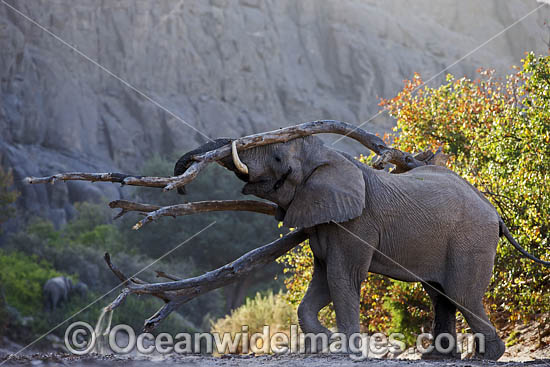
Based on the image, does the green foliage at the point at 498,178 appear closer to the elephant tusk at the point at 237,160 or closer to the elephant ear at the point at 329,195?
the elephant ear at the point at 329,195

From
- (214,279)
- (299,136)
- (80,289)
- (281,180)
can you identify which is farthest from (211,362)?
(80,289)

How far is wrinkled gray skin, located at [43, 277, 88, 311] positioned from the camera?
26.5 metres

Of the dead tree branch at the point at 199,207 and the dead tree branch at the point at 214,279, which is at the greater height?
the dead tree branch at the point at 199,207

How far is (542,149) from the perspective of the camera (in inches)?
418

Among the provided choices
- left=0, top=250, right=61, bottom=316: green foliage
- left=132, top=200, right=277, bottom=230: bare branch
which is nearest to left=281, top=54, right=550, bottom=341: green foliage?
left=132, top=200, right=277, bottom=230: bare branch

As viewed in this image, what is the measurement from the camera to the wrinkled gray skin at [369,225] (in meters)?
6.79

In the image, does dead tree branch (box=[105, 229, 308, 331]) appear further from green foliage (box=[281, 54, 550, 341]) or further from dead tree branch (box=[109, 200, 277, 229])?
green foliage (box=[281, 54, 550, 341])

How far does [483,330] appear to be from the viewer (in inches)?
284

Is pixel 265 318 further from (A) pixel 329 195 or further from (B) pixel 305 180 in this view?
(A) pixel 329 195

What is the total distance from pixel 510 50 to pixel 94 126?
40.6 m

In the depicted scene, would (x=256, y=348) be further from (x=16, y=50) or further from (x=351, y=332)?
(x=16, y=50)

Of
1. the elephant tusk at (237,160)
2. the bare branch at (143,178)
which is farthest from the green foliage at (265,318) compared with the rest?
the bare branch at (143,178)

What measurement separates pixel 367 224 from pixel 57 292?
2176 cm

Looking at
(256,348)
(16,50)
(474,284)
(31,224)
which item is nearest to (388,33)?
(16,50)
